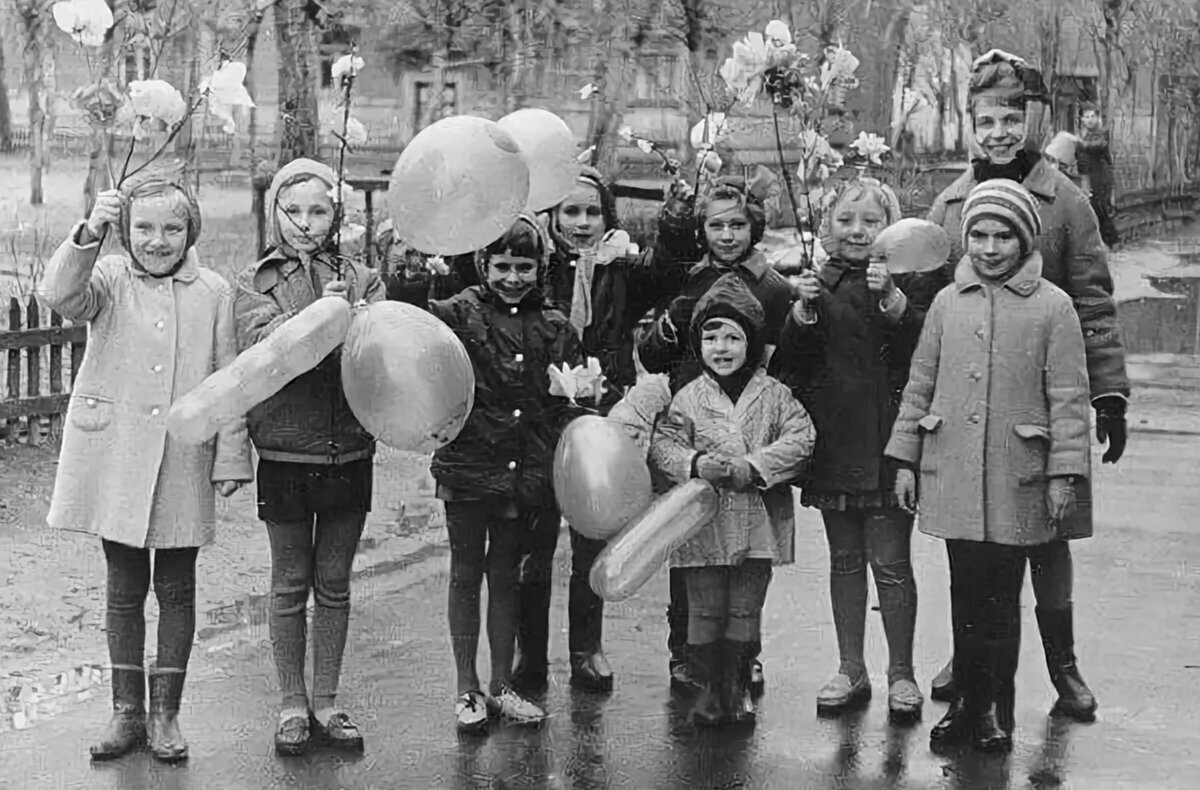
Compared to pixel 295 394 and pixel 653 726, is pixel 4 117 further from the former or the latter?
pixel 653 726

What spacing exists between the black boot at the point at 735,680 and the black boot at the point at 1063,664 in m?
0.88

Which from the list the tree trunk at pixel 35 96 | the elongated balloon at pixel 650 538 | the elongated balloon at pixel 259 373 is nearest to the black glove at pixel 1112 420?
the elongated balloon at pixel 650 538

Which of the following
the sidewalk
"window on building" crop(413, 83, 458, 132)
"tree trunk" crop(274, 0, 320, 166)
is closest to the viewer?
the sidewalk

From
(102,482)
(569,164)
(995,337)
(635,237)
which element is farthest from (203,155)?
(995,337)

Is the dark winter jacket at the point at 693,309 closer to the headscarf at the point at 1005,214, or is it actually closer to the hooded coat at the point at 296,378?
the headscarf at the point at 1005,214

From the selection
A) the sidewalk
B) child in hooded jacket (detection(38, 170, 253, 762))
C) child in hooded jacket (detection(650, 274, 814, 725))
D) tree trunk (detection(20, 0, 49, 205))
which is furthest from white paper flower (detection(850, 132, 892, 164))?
tree trunk (detection(20, 0, 49, 205))

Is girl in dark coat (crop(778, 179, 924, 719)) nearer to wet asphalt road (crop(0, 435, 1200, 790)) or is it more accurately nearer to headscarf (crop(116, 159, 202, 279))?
wet asphalt road (crop(0, 435, 1200, 790))

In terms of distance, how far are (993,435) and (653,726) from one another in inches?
49.2

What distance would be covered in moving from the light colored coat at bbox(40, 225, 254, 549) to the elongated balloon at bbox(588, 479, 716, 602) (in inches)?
38.3

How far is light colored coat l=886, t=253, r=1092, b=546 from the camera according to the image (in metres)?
4.66

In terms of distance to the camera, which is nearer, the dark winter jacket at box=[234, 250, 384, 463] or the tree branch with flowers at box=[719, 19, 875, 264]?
the dark winter jacket at box=[234, 250, 384, 463]

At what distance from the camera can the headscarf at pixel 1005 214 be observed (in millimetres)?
4691

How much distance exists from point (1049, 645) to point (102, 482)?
8.81 feet

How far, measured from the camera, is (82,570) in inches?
277
